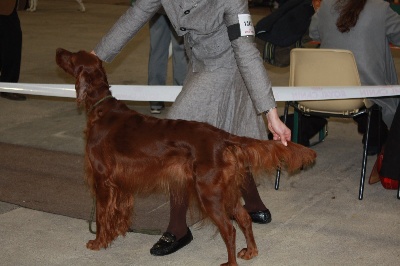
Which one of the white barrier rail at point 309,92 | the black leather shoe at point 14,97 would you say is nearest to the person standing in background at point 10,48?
the black leather shoe at point 14,97

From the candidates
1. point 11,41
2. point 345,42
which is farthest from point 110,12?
Result: point 345,42

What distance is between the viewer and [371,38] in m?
4.79

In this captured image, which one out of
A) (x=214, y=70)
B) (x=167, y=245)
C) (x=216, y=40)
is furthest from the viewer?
(x=167, y=245)

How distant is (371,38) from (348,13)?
222mm

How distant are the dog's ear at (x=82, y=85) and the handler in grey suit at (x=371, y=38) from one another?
1.95m

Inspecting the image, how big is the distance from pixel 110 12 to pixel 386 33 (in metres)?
9.61

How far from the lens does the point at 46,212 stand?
436 cm

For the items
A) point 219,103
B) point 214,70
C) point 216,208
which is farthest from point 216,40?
point 216,208

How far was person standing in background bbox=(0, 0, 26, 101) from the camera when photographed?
23.3 ft

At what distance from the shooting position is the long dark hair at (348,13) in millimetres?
4742

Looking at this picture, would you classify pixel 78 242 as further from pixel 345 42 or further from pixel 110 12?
pixel 110 12

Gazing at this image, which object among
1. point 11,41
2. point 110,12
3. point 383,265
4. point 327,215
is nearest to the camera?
point 383,265

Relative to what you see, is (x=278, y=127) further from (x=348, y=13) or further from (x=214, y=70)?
(x=348, y=13)

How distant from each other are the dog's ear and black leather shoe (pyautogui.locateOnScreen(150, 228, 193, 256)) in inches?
32.2
